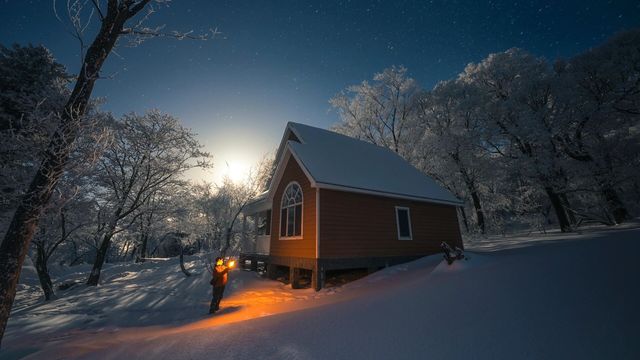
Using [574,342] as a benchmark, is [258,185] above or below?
above

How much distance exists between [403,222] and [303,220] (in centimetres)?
523

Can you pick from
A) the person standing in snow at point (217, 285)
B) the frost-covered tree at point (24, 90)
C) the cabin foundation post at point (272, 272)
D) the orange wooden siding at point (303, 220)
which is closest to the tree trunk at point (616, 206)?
the orange wooden siding at point (303, 220)

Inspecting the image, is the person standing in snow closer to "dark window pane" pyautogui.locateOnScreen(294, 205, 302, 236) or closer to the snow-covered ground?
the snow-covered ground

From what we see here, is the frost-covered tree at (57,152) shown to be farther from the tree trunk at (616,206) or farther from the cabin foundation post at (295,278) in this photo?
the tree trunk at (616,206)

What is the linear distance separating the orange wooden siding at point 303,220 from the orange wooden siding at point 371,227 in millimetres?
577

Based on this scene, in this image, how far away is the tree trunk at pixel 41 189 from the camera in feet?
14.6

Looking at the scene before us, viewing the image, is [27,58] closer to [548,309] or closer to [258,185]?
[258,185]

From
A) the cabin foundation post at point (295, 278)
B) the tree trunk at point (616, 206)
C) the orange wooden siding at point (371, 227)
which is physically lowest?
the cabin foundation post at point (295, 278)

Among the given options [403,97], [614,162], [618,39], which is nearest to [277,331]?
[614,162]

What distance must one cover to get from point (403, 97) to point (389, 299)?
25468mm

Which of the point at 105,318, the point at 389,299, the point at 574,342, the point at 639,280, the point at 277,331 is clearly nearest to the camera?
the point at 574,342

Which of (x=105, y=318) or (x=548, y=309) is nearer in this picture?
(x=548, y=309)

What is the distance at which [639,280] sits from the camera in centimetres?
392

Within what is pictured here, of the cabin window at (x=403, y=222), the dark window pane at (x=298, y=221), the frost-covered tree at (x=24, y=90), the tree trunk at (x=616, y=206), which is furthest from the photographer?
the tree trunk at (x=616, y=206)
